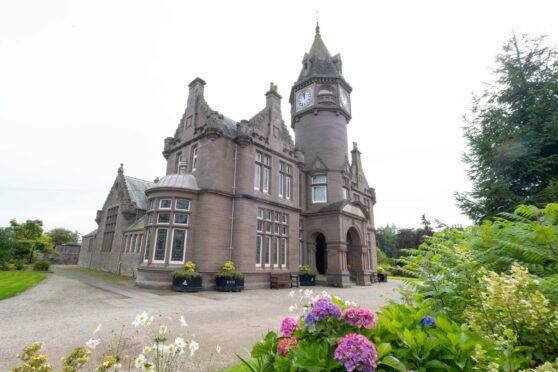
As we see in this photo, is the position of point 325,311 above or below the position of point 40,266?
above

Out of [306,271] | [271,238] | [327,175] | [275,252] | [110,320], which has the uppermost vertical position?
[327,175]

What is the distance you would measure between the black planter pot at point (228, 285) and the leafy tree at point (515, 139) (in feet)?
43.4

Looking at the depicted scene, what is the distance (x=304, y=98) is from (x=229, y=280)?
1939cm

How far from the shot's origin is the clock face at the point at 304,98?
26794 mm

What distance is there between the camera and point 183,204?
17.2 m

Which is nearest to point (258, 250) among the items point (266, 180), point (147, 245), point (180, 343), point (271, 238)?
point (271, 238)

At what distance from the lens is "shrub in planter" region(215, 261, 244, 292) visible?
15.5 meters

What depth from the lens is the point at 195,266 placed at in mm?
16109

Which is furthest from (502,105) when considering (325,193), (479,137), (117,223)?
(117,223)

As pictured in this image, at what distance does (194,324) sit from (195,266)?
888 centimetres

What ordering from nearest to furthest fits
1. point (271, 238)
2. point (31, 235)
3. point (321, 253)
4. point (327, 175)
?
1. point (271, 238)
2. point (327, 175)
3. point (321, 253)
4. point (31, 235)

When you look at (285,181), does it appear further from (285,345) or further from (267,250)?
(285,345)

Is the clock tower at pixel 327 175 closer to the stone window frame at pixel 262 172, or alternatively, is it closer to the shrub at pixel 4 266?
the stone window frame at pixel 262 172

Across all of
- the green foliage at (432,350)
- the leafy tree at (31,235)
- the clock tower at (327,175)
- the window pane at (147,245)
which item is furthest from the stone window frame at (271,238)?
the leafy tree at (31,235)
